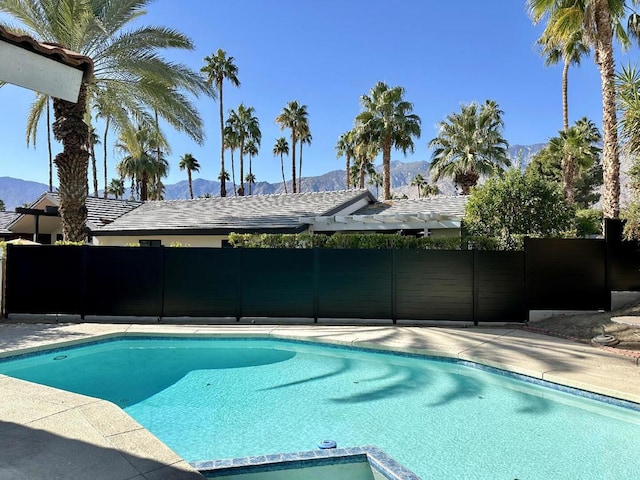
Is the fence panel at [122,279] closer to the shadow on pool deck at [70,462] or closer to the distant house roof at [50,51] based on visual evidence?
the shadow on pool deck at [70,462]

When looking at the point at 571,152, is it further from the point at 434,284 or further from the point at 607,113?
the point at 434,284

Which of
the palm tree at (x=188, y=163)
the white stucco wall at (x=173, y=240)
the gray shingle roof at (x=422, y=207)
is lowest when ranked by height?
the white stucco wall at (x=173, y=240)

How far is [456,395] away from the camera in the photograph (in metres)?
6.74

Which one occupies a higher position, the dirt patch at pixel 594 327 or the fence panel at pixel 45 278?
the fence panel at pixel 45 278

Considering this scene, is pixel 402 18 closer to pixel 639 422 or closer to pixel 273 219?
pixel 273 219

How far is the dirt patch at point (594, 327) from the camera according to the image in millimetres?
8648

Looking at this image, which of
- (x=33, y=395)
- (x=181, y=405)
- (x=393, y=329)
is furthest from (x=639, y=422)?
(x=33, y=395)

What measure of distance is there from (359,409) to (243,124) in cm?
5062

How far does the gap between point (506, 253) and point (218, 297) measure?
308 inches

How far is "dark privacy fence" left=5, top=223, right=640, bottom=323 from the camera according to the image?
10.4 m

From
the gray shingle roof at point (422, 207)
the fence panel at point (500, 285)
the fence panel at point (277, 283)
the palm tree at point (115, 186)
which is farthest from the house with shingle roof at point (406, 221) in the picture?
the palm tree at point (115, 186)

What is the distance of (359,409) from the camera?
619 centimetres

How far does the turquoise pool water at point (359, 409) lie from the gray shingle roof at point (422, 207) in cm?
1116

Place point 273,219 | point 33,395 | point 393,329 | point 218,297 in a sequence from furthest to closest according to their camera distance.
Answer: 1. point 273,219
2. point 218,297
3. point 393,329
4. point 33,395
